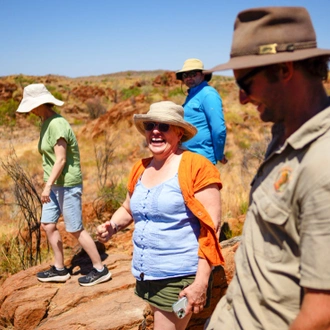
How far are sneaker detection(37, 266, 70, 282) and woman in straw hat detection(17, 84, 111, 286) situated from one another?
25 centimetres

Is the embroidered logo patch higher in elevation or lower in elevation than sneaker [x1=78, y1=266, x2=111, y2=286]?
higher

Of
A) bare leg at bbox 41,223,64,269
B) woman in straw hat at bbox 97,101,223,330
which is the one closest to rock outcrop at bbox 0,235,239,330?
bare leg at bbox 41,223,64,269

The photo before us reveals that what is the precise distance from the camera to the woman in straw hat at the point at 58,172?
3504 mm

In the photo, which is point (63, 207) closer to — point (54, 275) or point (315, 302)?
point (54, 275)

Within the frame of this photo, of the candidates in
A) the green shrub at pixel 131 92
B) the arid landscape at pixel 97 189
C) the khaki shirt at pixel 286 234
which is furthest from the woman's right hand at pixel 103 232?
the green shrub at pixel 131 92

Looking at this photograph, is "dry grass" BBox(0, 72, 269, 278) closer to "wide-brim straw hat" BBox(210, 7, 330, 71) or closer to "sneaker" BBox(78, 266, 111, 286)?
"sneaker" BBox(78, 266, 111, 286)

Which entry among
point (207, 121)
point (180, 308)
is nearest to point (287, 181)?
point (180, 308)

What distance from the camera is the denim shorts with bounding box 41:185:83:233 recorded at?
3627 mm

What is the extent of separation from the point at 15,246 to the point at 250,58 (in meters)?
4.71

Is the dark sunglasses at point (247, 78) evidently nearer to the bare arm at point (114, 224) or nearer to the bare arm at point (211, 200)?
the bare arm at point (211, 200)

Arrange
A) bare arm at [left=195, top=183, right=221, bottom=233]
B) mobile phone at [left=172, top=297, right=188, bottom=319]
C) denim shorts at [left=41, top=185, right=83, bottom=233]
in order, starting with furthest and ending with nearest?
denim shorts at [left=41, top=185, right=83, bottom=233] < bare arm at [left=195, top=183, right=221, bottom=233] < mobile phone at [left=172, top=297, right=188, bottom=319]

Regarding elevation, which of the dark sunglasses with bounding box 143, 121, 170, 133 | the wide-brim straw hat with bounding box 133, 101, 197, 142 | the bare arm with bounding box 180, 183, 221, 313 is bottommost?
the bare arm with bounding box 180, 183, 221, 313

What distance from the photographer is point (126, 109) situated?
14.4 meters

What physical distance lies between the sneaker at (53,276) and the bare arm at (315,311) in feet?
10.6
